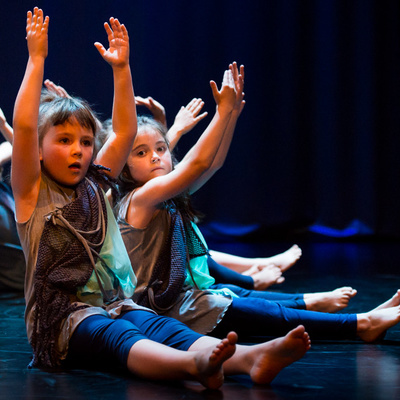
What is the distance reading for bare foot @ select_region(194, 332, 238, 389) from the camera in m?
1.13

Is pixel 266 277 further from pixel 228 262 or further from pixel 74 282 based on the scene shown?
pixel 74 282

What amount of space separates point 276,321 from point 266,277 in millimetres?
668

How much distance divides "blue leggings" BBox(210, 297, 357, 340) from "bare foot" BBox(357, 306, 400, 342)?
0.02m

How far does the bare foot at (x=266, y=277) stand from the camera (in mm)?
2344

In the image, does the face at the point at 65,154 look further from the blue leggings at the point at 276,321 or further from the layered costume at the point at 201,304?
the blue leggings at the point at 276,321

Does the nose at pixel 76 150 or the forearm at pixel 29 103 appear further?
the nose at pixel 76 150

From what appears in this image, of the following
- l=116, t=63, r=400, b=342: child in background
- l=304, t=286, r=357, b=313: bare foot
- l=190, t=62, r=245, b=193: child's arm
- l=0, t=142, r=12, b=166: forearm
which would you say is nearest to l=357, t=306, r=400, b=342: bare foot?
l=116, t=63, r=400, b=342: child in background

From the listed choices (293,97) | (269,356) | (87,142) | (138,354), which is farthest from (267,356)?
(293,97)

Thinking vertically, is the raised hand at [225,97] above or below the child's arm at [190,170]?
above

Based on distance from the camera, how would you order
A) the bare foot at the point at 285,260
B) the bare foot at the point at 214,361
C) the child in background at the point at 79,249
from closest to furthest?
the bare foot at the point at 214,361 < the child in background at the point at 79,249 < the bare foot at the point at 285,260

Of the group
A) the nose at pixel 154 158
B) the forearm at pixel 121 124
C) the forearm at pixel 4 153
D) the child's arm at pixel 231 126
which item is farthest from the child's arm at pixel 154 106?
the forearm at pixel 4 153

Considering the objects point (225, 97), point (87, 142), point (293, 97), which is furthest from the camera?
point (293, 97)

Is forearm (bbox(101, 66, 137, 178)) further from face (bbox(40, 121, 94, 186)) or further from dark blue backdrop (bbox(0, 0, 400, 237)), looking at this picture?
dark blue backdrop (bbox(0, 0, 400, 237))

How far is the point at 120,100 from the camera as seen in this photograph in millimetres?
1548
